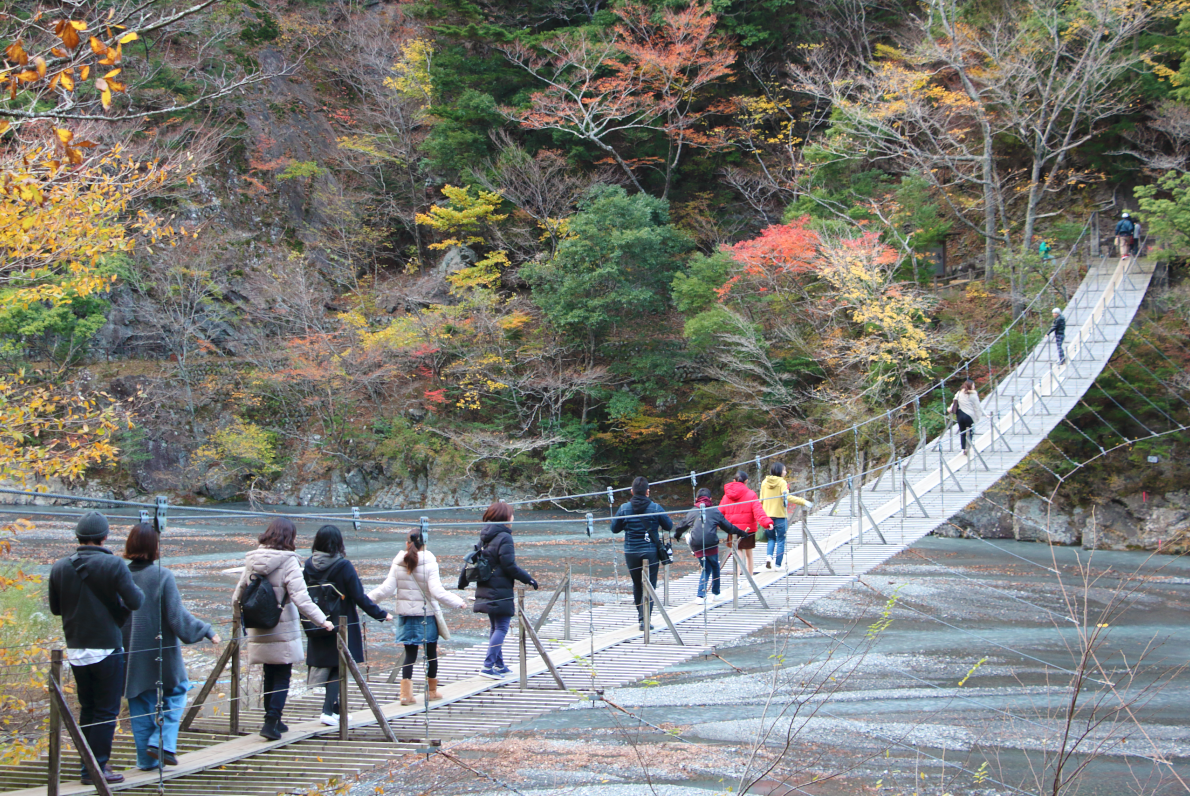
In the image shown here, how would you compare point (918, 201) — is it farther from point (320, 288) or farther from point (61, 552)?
point (61, 552)

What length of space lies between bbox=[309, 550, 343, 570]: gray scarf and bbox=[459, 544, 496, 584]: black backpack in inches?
39.5

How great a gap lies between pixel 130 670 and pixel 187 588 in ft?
27.9

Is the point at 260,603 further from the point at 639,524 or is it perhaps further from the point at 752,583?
the point at 752,583

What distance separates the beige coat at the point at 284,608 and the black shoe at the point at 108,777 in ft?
2.25

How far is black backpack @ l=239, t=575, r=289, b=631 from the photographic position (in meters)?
3.95

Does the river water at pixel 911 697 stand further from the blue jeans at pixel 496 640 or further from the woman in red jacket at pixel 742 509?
the woman in red jacket at pixel 742 509

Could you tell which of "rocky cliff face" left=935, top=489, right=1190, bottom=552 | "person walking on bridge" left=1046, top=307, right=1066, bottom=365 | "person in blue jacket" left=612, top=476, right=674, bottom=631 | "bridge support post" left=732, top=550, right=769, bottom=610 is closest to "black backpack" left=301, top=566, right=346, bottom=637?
"person in blue jacket" left=612, top=476, right=674, bottom=631

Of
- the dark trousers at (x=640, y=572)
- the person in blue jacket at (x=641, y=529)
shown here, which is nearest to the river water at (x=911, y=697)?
the dark trousers at (x=640, y=572)

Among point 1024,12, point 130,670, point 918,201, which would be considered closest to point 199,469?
point 918,201

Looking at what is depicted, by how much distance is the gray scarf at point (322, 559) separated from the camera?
169 inches

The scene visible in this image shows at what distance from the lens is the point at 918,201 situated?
16016 mm

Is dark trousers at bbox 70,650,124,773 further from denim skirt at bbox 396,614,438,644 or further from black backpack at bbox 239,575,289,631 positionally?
denim skirt at bbox 396,614,438,644

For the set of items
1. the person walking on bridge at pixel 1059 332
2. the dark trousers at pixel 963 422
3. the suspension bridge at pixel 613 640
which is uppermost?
the person walking on bridge at pixel 1059 332

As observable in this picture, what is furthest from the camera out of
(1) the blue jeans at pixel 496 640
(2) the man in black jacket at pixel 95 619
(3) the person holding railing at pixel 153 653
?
(1) the blue jeans at pixel 496 640
